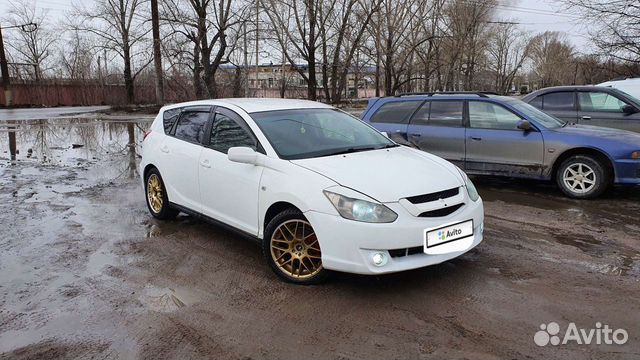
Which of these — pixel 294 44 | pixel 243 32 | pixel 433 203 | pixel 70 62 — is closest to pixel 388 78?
pixel 294 44

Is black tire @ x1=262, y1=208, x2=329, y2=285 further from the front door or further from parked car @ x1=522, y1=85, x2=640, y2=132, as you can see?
parked car @ x1=522, y1=85, x2=640, y2=132

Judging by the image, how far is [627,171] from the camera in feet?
22.3

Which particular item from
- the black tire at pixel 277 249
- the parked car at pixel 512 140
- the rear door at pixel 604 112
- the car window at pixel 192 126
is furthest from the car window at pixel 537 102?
the black tire at pixel 277 249

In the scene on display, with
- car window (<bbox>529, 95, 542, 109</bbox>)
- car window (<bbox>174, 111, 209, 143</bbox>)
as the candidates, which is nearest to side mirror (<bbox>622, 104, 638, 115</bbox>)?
car window (<bbox>529, 95, 542, 109</bbox>)

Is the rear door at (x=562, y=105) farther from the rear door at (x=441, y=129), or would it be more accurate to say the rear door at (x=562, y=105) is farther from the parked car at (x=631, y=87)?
the parked car at (x=631, y=87)

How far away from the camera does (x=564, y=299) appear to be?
12.6 feet

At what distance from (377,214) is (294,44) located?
2908 cm

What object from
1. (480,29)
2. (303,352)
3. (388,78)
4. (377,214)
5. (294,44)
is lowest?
(303,352)

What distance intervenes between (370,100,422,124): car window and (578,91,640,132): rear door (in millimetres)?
3788

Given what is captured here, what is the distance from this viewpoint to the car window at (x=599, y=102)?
9430mm

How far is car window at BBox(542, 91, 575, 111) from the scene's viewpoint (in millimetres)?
10032

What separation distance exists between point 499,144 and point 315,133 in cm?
386

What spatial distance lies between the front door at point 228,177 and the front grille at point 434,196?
1415 millimetres

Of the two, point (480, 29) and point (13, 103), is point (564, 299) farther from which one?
point (13, 103)
